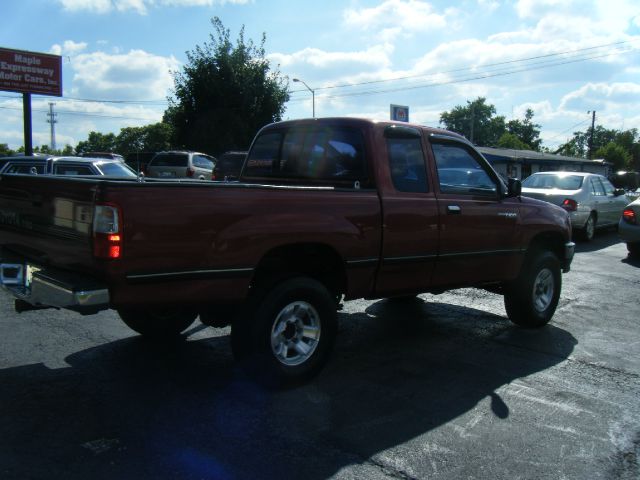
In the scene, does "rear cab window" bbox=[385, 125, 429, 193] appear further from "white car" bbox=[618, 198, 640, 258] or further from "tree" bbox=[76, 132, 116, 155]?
"tree" bbox=[76, 132, 116, 155]

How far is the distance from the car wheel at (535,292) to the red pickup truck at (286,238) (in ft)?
0.06

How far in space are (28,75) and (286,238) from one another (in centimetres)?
2592

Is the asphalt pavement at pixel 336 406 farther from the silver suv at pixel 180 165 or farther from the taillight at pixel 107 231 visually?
the silver suv at pixel 180 165

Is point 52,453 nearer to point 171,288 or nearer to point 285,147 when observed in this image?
point 171,288

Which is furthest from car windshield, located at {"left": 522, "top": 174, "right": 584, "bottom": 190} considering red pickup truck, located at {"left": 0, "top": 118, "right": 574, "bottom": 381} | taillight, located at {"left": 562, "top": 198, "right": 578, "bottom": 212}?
red pickup truck, located at {"left": 0, "top": 118, "right": 574, "bottom": 381}

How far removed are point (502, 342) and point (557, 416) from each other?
5.69ft

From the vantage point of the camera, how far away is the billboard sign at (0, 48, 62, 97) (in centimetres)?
2477

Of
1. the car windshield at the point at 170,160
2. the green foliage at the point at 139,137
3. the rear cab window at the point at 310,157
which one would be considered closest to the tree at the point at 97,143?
the green foliage at the point at 139,137

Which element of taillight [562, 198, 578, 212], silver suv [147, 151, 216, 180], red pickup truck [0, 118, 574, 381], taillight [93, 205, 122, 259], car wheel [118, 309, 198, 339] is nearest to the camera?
taillight [93, 205, 122, 259]

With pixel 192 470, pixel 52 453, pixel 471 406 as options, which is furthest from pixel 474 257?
pixel 52 453

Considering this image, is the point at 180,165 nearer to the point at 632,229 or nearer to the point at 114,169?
the point at 114,169

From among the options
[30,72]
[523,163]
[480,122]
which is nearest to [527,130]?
[480,122]

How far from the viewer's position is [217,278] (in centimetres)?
359

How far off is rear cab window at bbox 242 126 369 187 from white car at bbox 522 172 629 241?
8.06 meters
